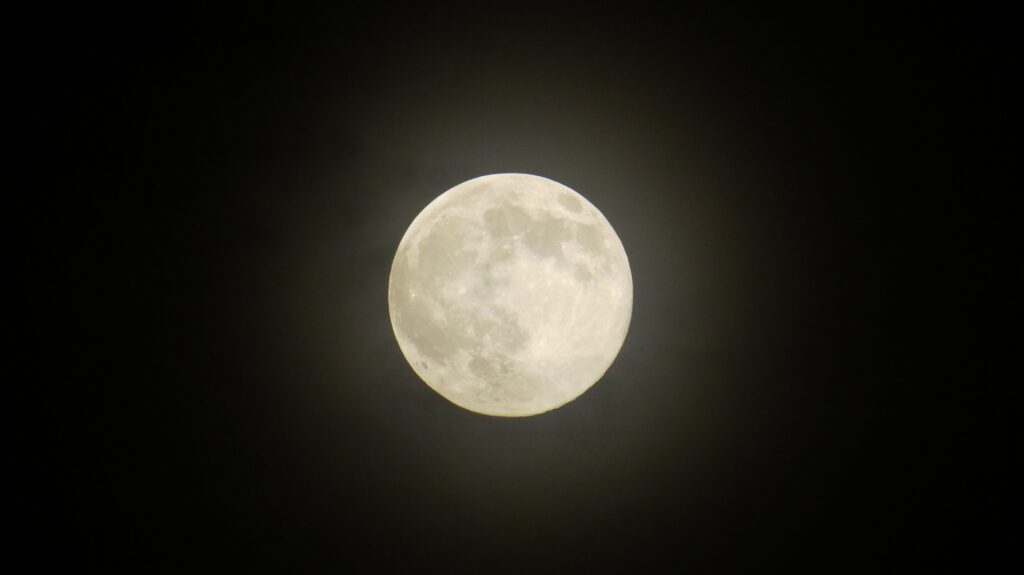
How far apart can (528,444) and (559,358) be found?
52 cm

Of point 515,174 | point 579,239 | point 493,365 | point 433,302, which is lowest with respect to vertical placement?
point 493,365

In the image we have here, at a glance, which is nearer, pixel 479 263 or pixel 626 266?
pixel 479 263

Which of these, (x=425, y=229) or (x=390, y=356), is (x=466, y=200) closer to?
(x=425, y=229)

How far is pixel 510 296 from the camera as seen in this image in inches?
73.0

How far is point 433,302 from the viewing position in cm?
191

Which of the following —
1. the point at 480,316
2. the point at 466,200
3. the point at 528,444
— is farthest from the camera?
the point at 528,444

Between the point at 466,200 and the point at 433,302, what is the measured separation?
0.32m

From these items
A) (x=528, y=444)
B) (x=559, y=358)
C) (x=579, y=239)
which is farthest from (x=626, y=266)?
(x=528, y=444)

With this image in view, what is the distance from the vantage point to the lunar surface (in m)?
1.87

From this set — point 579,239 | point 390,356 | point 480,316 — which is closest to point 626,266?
point 579,239

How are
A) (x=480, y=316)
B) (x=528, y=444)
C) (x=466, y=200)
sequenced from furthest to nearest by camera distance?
(x=528, y=444) → (x=466, y=200) → (x=480, y=316)

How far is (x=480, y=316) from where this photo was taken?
1.86m

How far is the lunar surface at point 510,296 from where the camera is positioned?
1.87 m

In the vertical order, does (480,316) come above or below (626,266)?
below
